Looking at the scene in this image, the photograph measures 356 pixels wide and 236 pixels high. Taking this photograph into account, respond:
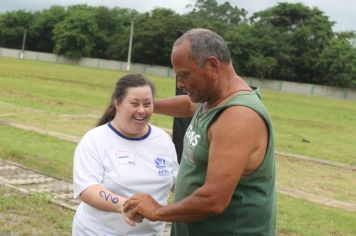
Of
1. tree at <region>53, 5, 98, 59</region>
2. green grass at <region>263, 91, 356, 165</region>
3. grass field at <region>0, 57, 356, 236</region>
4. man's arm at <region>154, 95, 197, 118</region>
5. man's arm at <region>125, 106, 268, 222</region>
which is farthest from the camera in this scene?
tree at <region>53, 5, 98, 59</region>

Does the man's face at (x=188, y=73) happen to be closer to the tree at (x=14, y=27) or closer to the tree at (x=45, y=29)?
the tree at (x=45, y=29)

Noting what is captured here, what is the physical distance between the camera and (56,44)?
8575 centimetres

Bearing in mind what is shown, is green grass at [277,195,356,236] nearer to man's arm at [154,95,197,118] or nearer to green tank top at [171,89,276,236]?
man's arm at [154,95,197,118]

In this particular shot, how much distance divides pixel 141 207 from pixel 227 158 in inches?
20.3

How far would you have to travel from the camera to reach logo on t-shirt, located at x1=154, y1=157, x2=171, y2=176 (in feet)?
10.4

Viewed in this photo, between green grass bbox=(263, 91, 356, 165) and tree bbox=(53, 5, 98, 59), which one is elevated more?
tree bbox=(53, 5, 98, 59)

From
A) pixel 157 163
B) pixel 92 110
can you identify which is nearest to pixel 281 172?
pixel 157 163

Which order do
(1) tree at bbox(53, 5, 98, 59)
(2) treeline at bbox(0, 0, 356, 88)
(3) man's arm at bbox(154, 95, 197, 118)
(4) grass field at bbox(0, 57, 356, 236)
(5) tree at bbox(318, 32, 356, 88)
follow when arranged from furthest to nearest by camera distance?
(1) tree at bbox(53, 5, 98, 59) < (2) treeline at bbox(0, 0, 356, 88) < (5) tree at bbox(318, 32, 356, 88) < (4) grass field at bbox(0, 57, 356, 236) < (3) man's arm at bbox(154, 95, 197, 118)

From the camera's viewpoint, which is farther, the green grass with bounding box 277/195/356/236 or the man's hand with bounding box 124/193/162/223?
the green grass with bounding box 277/195/356/236

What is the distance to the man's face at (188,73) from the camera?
8.27 ft

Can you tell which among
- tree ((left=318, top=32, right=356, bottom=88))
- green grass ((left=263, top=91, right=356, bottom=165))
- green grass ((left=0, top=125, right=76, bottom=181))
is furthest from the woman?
tree ((left=318, top=32, right=356, bottom=88))

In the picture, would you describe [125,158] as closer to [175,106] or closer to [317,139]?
[175,106]

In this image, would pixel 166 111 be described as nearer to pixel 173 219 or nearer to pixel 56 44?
pixel 173 219

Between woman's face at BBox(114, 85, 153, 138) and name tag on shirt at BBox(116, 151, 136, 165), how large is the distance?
11cm
